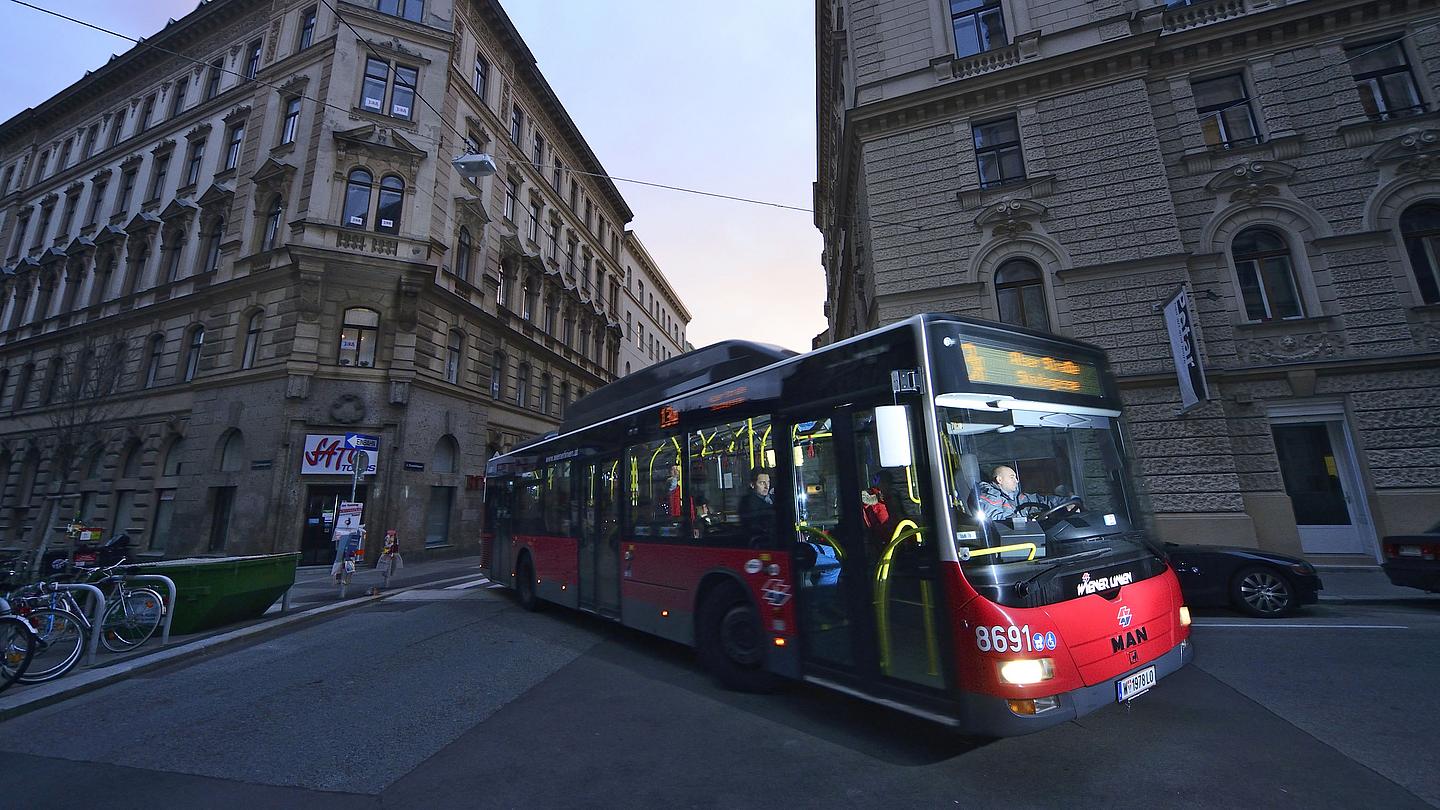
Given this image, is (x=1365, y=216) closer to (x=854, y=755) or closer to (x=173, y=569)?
(x=854, y=755)

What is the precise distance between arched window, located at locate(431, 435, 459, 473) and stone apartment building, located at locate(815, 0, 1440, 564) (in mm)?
15376

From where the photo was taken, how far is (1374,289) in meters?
11.5

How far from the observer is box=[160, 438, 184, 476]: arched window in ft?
64.1

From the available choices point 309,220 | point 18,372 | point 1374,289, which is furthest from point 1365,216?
point 18,372

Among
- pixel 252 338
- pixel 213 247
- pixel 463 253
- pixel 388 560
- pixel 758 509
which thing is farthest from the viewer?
pixel 463 253

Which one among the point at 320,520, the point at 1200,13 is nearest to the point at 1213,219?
the point at 1200,13

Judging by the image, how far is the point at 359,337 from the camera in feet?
58.8

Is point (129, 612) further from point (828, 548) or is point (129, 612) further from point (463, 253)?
point (463, 253)

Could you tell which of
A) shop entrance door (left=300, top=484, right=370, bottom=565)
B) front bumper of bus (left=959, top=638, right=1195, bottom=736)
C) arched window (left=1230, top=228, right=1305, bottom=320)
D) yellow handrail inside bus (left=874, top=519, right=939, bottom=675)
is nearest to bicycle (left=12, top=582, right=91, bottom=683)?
yellow handrail inside bus (left=874, top=519, right=939, bottom=675)

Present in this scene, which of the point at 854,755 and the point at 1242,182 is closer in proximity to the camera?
the point at 854,755

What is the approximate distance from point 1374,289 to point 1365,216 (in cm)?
168

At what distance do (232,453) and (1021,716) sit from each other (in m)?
23.5

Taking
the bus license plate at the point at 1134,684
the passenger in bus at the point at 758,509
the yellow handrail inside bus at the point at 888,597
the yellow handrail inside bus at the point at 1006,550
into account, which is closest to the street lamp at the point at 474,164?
the passenger in bus at the point at 758,509

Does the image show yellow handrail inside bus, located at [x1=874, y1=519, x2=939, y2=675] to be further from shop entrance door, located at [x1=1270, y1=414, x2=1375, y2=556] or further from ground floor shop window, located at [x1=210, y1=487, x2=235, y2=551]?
ground floor shop window, located at [x1=210, y1=487, x2=235, y2=551]
